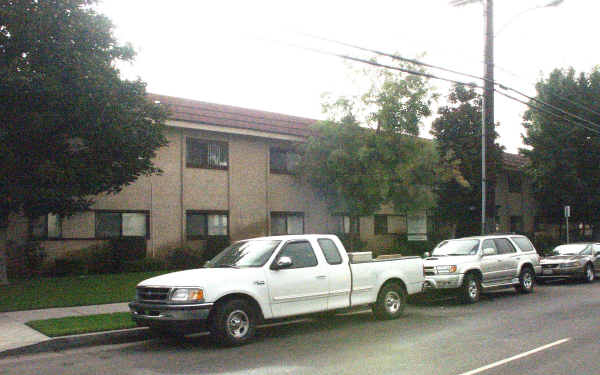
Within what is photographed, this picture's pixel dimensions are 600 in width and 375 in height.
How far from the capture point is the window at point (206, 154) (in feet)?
79.0

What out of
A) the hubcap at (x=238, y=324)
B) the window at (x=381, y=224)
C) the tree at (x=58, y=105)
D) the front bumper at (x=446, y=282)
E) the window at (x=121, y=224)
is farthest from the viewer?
the window at (x=381, y=224)

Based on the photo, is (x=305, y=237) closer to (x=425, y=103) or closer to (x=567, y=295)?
(x=567, y=295)

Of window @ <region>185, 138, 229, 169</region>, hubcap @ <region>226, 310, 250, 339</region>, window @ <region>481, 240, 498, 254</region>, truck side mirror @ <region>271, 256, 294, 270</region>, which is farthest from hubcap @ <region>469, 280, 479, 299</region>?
window @ <region>185, 138, 229, 169</region>

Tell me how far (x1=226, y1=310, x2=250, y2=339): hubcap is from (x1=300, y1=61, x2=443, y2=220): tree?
14.7 meters

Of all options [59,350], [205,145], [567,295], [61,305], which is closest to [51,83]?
[61,305]

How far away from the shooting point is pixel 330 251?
11.4 meters

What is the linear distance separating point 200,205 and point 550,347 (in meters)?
17.3

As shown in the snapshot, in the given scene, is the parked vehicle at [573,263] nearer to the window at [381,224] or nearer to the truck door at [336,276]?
the window at [381,224]

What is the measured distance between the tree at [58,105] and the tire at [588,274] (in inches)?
609

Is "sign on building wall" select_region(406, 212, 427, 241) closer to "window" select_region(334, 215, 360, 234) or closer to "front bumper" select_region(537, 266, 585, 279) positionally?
"window" select_region(334, 215, 360, 234)

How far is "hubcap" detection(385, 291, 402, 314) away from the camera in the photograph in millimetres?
12305

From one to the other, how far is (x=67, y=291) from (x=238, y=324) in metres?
8.22

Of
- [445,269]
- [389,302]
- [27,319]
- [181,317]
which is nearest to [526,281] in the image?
[445,269]

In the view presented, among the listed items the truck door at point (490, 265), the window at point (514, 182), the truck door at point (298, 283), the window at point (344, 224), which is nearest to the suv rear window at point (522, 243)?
the truck door at point (490, 265)
